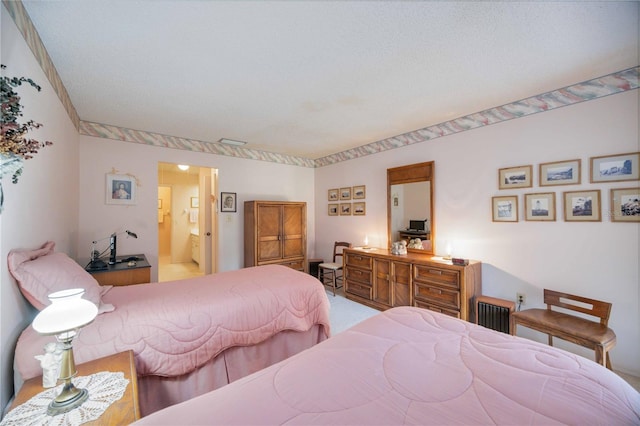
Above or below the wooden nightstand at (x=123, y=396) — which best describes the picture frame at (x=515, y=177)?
above

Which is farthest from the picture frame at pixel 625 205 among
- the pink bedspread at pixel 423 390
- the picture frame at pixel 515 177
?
the pink bedspread at pixel 423 390

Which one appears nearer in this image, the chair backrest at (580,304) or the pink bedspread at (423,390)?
the pink bedspread at (423,390)

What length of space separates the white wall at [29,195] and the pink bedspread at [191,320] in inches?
6.0

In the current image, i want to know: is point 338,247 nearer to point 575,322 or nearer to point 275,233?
point 275,233

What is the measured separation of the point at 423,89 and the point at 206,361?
121 inches

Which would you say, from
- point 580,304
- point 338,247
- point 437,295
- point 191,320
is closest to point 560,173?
point 580,304

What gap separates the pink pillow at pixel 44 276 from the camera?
1.36 metres

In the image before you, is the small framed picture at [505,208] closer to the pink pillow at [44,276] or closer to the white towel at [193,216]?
the pink pillow at [44,276]

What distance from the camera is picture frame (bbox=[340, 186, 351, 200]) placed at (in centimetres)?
490

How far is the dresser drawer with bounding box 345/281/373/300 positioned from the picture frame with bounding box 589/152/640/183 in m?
2.80

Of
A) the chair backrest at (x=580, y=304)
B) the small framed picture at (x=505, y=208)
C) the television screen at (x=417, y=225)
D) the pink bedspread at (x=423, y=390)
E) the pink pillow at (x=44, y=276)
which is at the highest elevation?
the small framed picture at (x=505, y=208)

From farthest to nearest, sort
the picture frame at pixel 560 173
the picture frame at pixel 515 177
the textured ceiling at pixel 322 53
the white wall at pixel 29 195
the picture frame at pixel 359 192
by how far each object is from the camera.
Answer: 1. the picture frame at pixel 359 192
2. the picture frame at pixel 515 177
3. the picture frame at pixel 560 173
4. the textured ceiling at pixel 322 53
5. the white wall at pixel 29 195

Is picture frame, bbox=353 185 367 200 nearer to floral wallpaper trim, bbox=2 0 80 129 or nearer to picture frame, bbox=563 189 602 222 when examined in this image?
picture frame, bbox=563 189 602 222

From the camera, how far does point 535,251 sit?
8.94 ft
